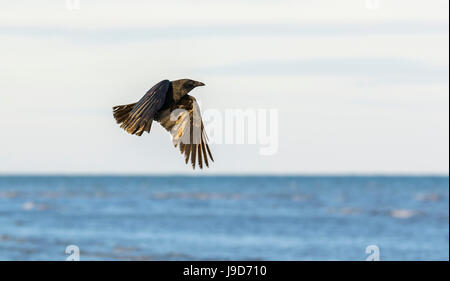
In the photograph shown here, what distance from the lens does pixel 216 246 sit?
79.7 ft

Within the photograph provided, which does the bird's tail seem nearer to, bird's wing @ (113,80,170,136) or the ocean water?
bird's wing @ (113,80,170,136)

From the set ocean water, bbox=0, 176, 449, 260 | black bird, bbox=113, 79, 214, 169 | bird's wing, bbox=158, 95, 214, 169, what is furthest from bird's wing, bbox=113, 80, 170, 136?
ocean water, bbox=0, 176, 449, 260

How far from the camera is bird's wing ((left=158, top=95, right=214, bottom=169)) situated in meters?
8.39

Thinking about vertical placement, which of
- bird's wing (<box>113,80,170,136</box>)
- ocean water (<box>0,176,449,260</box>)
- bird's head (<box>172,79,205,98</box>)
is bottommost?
bird's wing (<box>113,80,170,136</box>)

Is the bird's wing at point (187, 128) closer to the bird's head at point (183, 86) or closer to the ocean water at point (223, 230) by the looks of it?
the bird's head at point (183, 86)

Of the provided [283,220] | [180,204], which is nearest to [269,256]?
[283,220]

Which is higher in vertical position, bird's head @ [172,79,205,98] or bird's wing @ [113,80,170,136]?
bird's head @ [172,79,205,98]

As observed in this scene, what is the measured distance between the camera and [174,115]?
8.38 meters

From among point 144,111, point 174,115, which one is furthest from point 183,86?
point 144,111

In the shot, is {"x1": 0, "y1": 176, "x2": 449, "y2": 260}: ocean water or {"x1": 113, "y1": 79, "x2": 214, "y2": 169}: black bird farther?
{"x1": 0, "y1": 176, "x2": 449, "y2": 260}: ocean water

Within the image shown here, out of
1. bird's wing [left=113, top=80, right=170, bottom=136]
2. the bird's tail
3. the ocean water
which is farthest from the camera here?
the ocean water

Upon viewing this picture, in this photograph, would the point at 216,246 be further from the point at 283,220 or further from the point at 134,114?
the point at 134,114

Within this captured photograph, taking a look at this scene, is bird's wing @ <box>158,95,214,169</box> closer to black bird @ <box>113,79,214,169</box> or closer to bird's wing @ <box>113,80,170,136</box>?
black bird @ <box>113,79,214,169</box>

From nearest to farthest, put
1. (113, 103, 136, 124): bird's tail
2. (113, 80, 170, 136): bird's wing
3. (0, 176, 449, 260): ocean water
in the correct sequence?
(113, 80, 170, 136): bird's wing
(113, 103, 136, 124): bird's tail
(0, 176, 449, 260): ocean water
